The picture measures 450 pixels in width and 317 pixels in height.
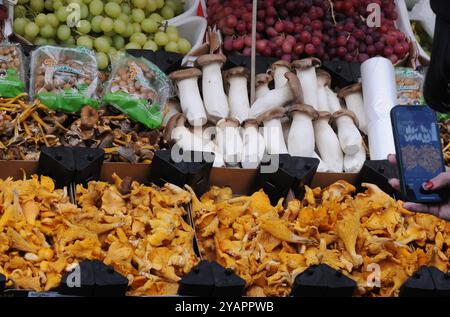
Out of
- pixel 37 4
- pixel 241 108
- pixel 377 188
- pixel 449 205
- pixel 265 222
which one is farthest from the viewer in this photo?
pixel 37 4

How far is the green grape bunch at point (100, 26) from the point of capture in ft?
12.9

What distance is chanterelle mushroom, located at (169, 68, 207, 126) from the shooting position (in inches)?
144

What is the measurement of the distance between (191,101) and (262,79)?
1.26ft

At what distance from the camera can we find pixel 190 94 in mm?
3736

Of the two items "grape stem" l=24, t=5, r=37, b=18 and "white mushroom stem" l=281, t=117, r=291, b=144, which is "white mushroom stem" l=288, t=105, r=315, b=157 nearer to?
"white mushroom stem" l=281, t=117, r=291, b=144

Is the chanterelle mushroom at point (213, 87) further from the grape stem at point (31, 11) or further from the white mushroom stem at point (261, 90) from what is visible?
the grape stem at point (31, 11)

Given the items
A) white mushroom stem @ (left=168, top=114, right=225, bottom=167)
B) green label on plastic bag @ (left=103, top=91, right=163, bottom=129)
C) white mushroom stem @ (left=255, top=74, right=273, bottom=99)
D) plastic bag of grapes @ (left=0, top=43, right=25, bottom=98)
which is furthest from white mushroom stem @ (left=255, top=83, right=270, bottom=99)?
plastic bag of grapes @ (left=0, top=43, right=25, bottom=98)

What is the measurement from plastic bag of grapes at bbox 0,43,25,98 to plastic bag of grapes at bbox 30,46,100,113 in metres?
0.05

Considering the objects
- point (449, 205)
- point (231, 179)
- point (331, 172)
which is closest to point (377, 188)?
point (331, 172)

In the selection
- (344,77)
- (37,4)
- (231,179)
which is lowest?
(231,179)

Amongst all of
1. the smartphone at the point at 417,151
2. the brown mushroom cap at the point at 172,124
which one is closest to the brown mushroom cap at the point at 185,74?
the brown mushroom cap at the point at 172,124

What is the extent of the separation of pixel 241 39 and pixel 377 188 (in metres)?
1.21

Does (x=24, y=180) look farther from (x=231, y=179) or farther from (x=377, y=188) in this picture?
(x=377, y=188)
